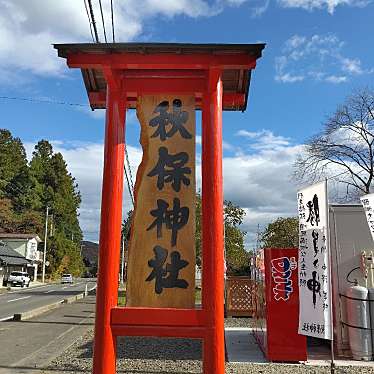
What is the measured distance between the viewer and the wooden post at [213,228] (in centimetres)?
461

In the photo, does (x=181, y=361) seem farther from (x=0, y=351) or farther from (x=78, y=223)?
(x=78, y=223)

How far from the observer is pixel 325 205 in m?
6.96

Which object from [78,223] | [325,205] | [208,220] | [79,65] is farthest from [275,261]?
[78,223]

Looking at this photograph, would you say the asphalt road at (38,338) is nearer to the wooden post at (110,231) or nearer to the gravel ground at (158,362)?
the gravel ground at (158,362)

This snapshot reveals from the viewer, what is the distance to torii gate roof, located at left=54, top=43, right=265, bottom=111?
16.3ft

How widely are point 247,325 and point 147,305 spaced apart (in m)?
10.5

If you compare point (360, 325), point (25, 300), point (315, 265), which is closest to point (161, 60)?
point (315, 265)

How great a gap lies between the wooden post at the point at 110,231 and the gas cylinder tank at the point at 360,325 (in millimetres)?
5712

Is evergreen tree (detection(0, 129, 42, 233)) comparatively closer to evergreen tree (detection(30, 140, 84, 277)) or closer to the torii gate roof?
evergreen tree (detection(30, 140, 84, 277))

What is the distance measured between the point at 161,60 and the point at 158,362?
6.12 m

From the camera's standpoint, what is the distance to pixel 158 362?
862 centimetres

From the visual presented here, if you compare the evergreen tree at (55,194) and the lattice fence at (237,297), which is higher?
the evergreen tree at (55,194)

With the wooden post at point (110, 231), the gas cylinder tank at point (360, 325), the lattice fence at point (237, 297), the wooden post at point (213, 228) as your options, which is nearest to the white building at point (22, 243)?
the lattice fence at point (237, 297)

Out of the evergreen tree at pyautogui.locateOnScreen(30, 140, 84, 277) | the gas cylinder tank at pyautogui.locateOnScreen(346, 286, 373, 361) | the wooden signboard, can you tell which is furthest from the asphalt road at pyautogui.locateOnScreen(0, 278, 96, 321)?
the evergreen tree at pyautogui.locateOnScreen(30, 140, 84, 277)
